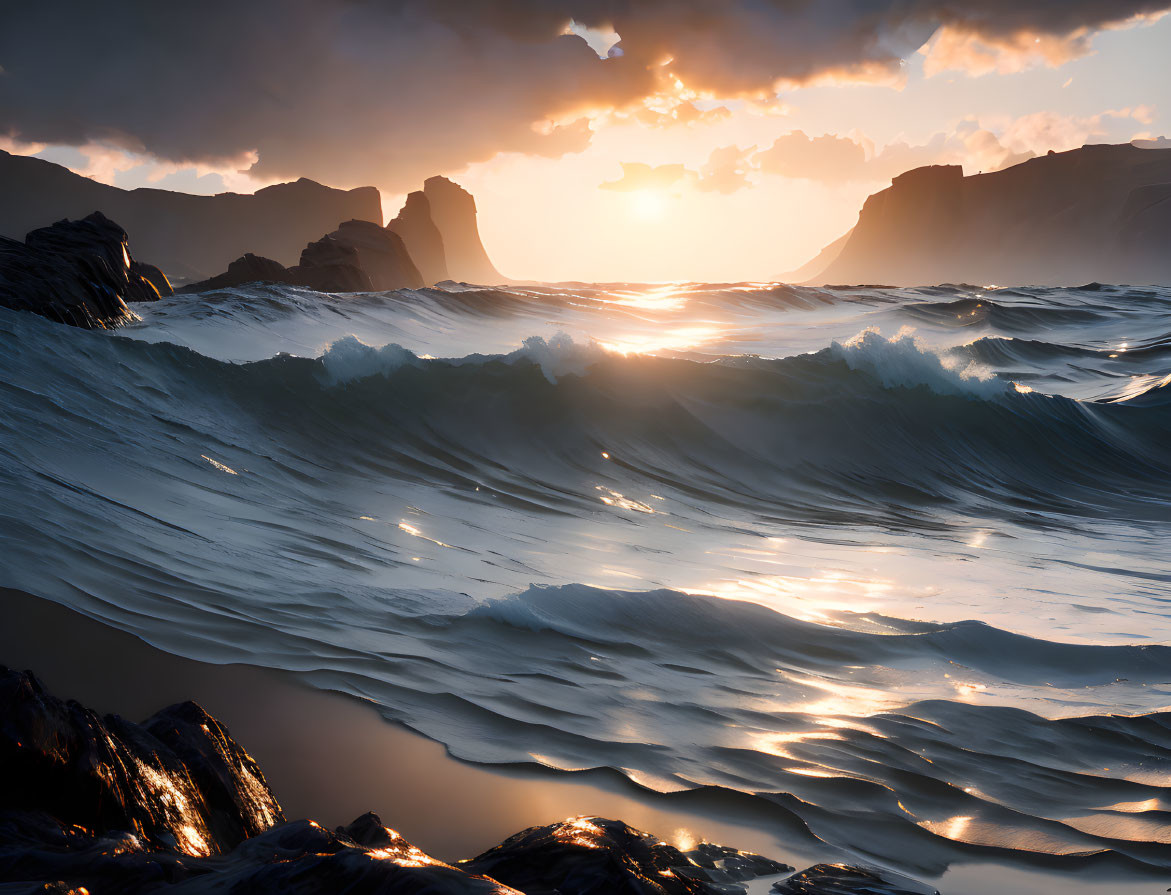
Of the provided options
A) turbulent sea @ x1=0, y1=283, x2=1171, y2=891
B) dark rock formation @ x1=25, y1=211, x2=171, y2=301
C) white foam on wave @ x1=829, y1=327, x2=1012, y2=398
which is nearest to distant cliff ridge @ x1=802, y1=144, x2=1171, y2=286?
white foam on wave @ x1=829, y1=327, x2=1012, y2=398

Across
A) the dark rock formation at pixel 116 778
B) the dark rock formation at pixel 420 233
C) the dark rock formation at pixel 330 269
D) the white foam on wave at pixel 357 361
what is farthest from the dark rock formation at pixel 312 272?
the dark rock formation at pixel 420 233

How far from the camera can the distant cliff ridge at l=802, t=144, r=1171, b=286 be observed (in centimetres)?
11200

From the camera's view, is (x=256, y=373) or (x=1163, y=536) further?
(x=256, y=373)

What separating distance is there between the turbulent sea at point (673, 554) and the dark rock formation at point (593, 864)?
63cm

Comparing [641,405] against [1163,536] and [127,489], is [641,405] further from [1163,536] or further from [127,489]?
[127,489]

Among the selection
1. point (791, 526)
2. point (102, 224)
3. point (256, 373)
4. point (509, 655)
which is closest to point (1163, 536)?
point (791, 526)

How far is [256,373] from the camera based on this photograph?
873 centimetres

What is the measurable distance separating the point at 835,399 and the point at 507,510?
5.47 m

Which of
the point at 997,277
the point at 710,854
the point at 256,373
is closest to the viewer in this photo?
the point at 710,854

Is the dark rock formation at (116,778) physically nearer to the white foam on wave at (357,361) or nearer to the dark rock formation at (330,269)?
the white foam on wave at (357,361)

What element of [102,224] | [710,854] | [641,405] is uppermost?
[102,224]

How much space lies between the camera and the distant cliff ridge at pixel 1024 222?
112m

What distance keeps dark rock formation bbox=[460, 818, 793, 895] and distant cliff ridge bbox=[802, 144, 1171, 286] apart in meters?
131

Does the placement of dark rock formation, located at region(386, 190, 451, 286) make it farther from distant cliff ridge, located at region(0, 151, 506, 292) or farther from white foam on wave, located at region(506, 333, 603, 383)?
white foam on wave, located at region(506, 333, 603, 383)
